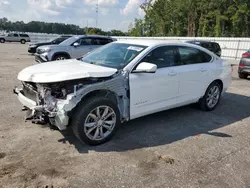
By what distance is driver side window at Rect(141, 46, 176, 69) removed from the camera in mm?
4258

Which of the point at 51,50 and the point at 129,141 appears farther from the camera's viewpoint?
the point at 51,50

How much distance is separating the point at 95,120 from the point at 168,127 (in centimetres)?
161

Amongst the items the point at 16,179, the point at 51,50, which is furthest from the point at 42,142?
the point at 51,50

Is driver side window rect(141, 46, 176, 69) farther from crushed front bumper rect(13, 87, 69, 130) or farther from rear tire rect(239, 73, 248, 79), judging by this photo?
A: rear tire rect(239, 73, 248, 79)

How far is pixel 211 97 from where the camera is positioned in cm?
565

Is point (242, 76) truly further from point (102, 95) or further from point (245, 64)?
point (102, 95)

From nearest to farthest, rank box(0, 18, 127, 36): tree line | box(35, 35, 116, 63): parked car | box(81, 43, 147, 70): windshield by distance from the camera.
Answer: box(81, 43, 147, 70): windshield, box(35, 35, 116, 63): parked car, box(0, 18, 127, 36): tree line

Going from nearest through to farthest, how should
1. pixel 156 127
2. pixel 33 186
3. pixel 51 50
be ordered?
1. pixel 33 186
2. pixel 156 127
3. pixel 51 50

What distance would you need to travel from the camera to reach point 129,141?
12.8 ft

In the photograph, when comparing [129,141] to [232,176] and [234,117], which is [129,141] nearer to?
[232,176]

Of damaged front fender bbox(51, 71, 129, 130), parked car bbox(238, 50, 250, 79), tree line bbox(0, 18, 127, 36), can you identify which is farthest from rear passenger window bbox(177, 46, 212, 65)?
tree line bbox(0, 18, 127, 36)

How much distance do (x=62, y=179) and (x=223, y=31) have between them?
4312cm

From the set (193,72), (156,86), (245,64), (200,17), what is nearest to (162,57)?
(156,86)

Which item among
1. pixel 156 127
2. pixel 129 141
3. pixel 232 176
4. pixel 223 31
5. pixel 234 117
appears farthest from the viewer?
pixel 223 31
